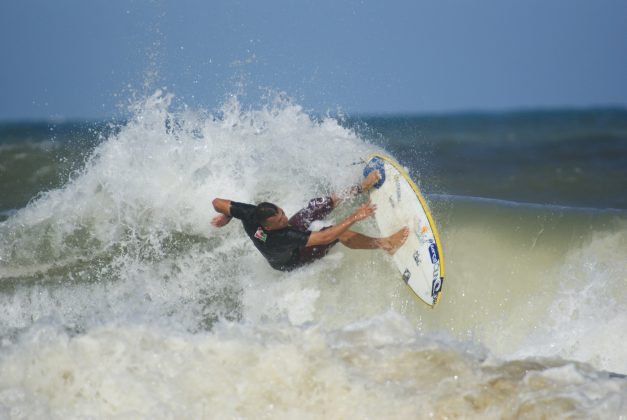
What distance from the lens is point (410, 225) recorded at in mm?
6180

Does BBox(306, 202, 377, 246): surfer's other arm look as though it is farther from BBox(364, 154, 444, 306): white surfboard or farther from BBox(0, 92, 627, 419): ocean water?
BBox(0, 92, 627, 419): ocean water

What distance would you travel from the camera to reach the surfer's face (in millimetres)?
5785

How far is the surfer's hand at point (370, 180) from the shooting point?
6.53 metres

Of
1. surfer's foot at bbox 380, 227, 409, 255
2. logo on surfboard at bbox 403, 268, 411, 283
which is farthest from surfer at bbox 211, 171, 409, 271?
logo on surfboard at bbox 403, 268, 411, 283

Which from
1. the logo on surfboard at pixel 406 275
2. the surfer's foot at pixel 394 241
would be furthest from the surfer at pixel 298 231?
the logo on surfboard at pixel 406 275

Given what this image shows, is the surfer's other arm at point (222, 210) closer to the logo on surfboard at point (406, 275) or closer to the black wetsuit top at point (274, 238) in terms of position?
the black wetsuit top at point (274, 238)

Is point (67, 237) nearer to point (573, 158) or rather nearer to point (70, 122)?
point (573, 158)

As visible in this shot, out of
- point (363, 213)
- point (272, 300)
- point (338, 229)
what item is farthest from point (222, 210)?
point (363, 213)

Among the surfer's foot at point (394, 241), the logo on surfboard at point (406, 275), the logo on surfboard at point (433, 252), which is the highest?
the logo on surfboard at point (433, 252)

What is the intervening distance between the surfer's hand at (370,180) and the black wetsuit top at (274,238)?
3.03ft

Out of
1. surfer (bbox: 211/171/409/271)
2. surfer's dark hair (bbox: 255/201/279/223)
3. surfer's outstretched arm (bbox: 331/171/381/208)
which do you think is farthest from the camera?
surfer's outstretched arm (bbox: 331/171/381/208)

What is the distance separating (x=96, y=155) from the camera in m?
8.24

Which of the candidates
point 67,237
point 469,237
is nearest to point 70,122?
point 67,237

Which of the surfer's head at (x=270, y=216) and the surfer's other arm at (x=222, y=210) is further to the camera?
the surfer's other arm at (x=222, y=210)
